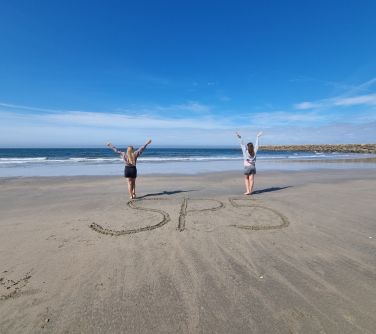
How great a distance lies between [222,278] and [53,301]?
94.0 inches

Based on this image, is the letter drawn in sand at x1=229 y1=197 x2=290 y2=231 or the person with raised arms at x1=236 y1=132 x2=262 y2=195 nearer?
the letter drawn in sand at x1=229 y1=197 x2=290 y2=231

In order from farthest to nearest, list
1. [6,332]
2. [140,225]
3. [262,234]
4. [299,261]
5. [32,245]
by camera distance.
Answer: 1. [140,225]
2. [262,234]
3. [32,245]
4. [299,261]
5. [6,332]

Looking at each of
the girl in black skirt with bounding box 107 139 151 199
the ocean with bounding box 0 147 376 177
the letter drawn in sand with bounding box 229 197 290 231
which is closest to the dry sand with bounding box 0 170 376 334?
the letter drawn in sand with bounding box 229 197 290 231

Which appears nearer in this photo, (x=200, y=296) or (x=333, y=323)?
(x=333, y=323)

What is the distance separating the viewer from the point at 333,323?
3238mm

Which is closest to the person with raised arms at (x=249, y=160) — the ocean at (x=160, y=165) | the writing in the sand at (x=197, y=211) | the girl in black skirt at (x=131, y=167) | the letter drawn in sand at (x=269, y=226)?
the writing in the sand at (x=197, y=211)

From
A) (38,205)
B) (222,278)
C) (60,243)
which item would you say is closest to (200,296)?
(222,278)

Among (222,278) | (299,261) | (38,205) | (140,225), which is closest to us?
(222,278)

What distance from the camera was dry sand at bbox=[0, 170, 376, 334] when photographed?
11.0 ft

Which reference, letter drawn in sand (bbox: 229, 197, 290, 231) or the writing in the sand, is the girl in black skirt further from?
letter drawn in sand (bbox: 229, 197, 290, 231)

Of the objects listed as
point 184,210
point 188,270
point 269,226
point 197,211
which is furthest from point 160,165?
point 188,270

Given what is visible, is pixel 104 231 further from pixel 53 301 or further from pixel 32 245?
pixel 53 301

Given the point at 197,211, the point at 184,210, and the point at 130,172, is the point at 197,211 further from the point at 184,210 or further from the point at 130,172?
the point at 130,172

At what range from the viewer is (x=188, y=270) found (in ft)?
14.9
